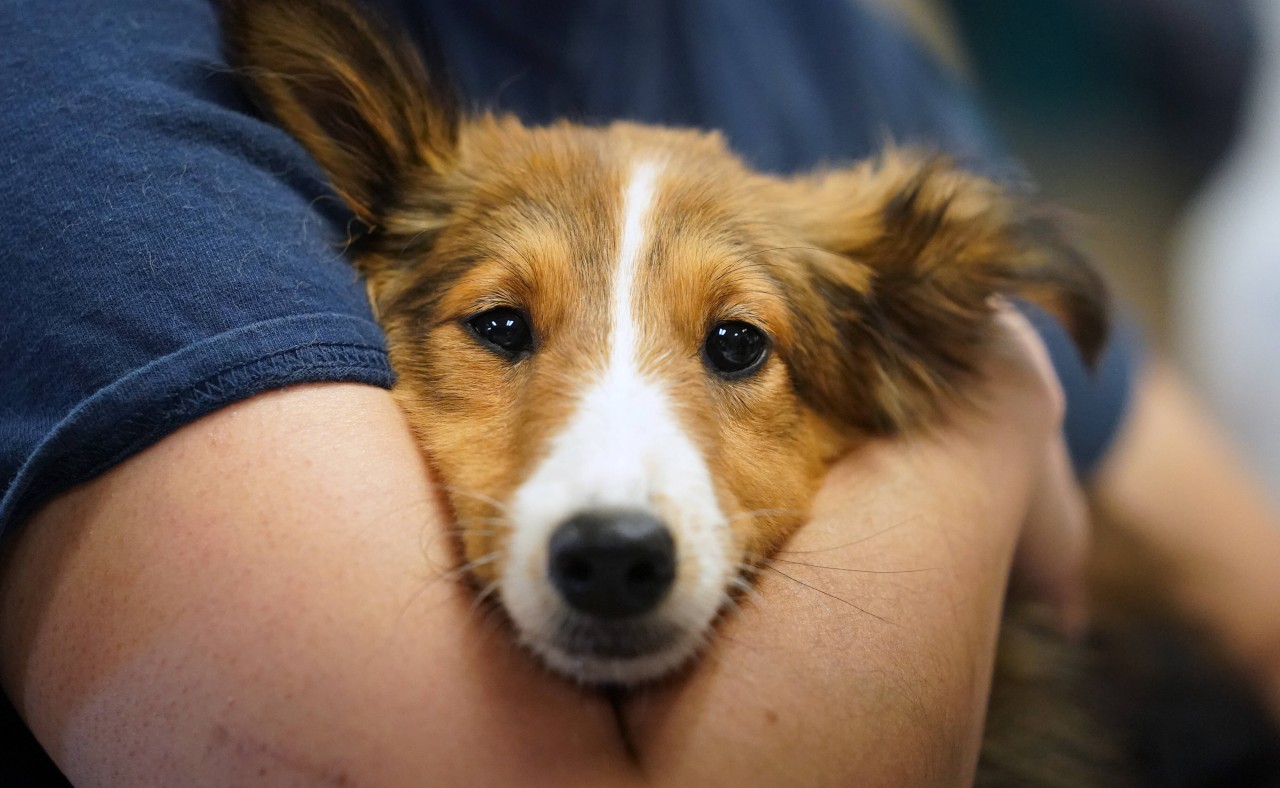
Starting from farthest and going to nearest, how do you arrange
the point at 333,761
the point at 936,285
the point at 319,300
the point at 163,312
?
the point at 936,285
the point at 319,300
the point at 163,312
the point at 333,761

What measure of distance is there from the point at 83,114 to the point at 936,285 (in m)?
1.51

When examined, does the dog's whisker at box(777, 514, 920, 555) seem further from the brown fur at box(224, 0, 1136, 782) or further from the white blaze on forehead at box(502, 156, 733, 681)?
the white blaze on forehead at box(502, 156, 733, 681)

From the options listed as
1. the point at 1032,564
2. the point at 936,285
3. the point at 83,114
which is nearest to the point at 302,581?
the point at 83,114

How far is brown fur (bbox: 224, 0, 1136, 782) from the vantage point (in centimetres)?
145

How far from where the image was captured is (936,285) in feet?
6.07

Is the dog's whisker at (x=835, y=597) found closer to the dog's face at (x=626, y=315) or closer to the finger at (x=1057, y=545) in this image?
the dog's face at (x=626, y=315)

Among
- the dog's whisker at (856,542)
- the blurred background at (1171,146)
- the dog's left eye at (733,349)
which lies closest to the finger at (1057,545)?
the dog's whisker at (856,542)

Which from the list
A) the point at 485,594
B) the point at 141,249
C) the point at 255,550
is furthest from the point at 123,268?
the point at 485,594

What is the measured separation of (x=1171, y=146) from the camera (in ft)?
16.2

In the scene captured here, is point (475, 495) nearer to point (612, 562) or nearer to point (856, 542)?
point (612, 562)

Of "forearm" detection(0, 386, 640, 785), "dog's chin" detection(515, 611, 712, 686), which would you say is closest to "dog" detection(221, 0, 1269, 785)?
"dog's chin" detection(515, 611, 712, 686)

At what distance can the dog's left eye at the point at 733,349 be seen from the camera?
1.56 m

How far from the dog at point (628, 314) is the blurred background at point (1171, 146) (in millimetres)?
2297

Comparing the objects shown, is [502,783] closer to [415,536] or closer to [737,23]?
[415,536]
